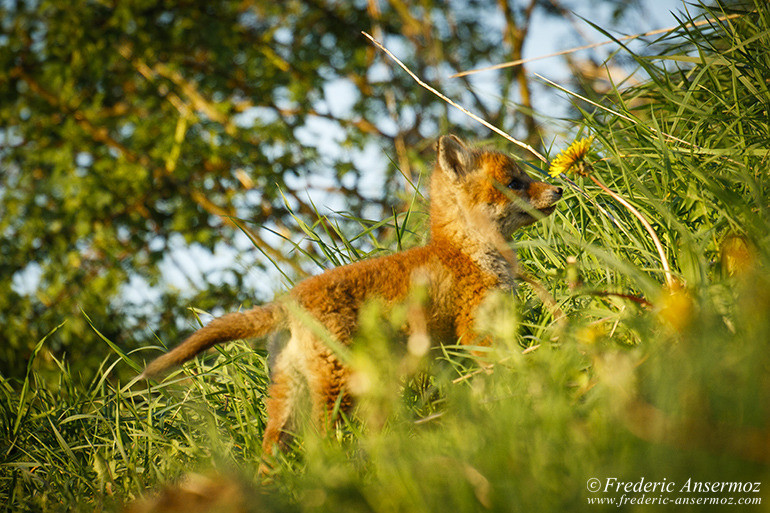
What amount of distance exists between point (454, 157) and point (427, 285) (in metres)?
1.06

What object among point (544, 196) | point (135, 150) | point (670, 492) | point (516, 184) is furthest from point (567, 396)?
point (135, 150)

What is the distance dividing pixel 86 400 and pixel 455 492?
252 cm

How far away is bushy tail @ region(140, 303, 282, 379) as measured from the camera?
2410 mm

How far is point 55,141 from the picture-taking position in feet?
20.7

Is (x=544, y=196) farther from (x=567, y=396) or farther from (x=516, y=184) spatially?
(x=567, y=396)

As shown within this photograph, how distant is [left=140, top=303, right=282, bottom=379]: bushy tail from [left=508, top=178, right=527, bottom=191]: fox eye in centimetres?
174

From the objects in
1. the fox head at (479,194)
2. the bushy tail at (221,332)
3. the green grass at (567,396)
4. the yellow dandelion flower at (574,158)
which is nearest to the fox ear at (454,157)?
the fox head at (479,194)

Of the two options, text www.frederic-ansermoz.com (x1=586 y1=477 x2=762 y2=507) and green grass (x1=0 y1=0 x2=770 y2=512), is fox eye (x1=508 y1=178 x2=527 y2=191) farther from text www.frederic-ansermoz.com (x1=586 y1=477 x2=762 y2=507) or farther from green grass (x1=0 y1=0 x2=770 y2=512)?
text www.frederic-ansermoz.com (x1=586 y1=477 x2=762 y2=507)

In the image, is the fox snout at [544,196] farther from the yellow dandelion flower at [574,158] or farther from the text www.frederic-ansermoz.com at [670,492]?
the text www.frederic-ansermoz.com at [670,492]

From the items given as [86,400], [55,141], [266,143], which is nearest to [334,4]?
[266,143]

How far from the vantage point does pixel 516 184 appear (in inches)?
144

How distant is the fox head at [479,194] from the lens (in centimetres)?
346

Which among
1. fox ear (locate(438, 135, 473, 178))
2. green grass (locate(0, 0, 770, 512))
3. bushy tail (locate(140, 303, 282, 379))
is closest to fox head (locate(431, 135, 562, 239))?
fox ear (locate(438, 135, 473, 178))

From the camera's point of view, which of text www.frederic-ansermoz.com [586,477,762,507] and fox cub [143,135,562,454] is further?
fox cub [143,135,562,454]
